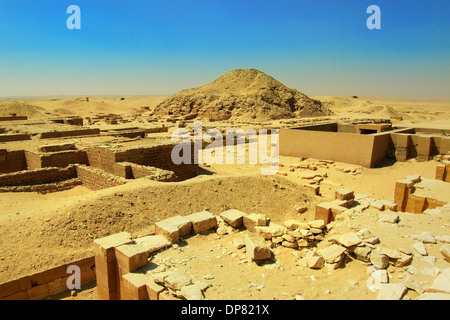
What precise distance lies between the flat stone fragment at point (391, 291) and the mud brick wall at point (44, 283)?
4605 millimetres

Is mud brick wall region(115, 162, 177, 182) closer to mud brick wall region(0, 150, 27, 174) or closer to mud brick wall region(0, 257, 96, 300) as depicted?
mud brick wall region(0, 257, 96, 300)

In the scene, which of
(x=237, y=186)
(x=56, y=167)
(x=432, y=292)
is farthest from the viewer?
(x=56, y=167)

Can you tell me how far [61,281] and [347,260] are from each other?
4.68m

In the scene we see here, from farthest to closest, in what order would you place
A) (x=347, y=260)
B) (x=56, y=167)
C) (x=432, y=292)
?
(x=56, y=167) → (x=347, y=260) → (x=432, y=292)

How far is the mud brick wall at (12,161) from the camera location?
11.4 m

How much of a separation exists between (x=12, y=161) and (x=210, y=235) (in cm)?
976

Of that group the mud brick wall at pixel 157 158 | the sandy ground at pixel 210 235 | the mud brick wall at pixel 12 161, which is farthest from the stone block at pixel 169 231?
the mud brick wall at pixel 12 161

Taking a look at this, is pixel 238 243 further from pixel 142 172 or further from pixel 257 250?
pixel 142 172

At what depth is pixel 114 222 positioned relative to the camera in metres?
6.35

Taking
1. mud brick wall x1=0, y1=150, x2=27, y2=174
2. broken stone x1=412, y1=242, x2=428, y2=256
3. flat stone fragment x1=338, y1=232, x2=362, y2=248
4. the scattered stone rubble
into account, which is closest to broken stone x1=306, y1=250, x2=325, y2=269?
the scattered stone rubble

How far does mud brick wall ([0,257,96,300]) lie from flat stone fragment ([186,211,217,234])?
74.8 inches

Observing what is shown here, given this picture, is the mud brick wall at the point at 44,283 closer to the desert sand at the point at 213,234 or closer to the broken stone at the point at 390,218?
the desert sand at the point at 213,234

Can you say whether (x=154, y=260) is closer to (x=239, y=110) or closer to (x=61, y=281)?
(x=61, y=281)
